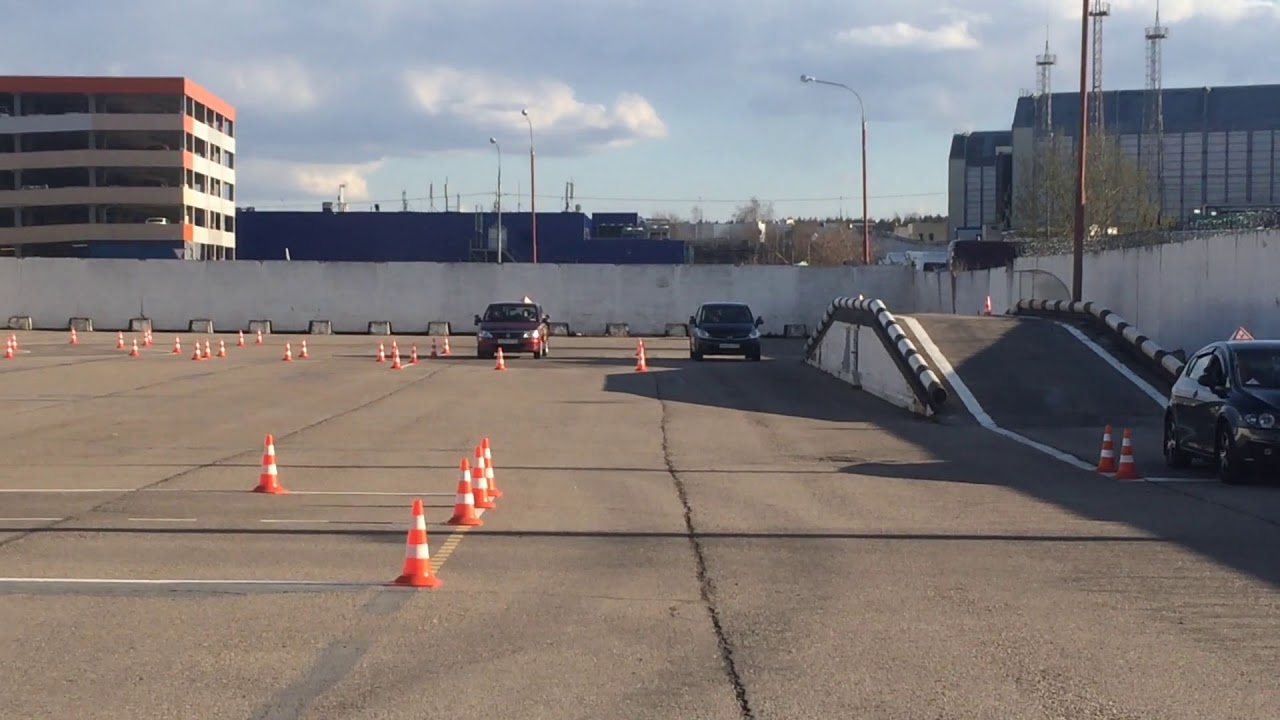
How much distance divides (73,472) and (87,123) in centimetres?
8324

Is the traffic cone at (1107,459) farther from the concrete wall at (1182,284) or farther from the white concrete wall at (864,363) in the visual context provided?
the concrete wall at (1182,284)

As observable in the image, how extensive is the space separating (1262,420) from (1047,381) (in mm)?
10459

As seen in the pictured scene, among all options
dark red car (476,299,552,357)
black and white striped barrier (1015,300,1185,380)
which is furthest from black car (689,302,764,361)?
black and white striped barrier (1015,300,1185,380)

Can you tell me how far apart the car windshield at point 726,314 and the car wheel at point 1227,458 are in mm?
24843

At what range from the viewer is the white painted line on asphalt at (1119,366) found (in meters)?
24.0

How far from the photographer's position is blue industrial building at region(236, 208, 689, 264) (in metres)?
101

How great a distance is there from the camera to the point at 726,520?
41.2ft

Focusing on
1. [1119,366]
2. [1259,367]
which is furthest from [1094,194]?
[1259,367]

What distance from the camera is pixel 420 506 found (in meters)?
9.09

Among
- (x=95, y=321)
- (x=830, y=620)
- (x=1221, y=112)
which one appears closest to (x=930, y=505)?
(x=830, y=620)

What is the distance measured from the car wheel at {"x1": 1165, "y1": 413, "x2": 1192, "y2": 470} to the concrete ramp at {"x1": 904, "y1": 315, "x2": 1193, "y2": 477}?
0.96 meters

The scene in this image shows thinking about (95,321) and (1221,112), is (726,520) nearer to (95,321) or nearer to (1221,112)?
(95,321)

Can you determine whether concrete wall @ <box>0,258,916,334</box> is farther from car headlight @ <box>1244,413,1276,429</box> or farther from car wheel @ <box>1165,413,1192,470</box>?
car headlight @ <box>1244,413,1276,429</box>

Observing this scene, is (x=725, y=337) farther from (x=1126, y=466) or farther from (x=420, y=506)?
(x=420, y=506)
